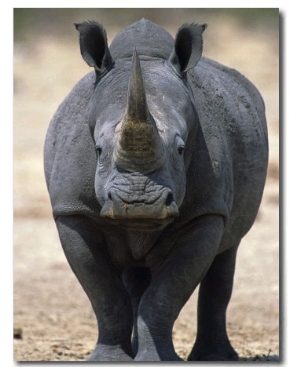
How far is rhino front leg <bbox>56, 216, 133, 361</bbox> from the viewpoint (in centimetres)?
764

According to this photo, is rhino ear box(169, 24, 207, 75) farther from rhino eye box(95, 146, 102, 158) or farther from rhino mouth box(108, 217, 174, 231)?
rhino mouth box(108, 217, 174, 231)

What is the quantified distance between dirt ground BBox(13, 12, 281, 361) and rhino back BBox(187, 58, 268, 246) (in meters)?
1.06

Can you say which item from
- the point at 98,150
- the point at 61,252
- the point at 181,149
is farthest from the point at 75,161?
the point at 61,252

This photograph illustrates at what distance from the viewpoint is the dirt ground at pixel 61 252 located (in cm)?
1032

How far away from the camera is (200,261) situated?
25.0ft

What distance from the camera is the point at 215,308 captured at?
8.84m

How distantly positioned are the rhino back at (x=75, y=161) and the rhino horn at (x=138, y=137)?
776mm

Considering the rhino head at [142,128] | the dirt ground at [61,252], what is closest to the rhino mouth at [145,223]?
the rhino head at [142,128]

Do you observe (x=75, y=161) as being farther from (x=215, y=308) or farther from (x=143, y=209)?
(x=215, y=308)

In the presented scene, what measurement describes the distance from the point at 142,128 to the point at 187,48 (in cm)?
95

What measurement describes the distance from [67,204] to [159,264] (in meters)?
0.61

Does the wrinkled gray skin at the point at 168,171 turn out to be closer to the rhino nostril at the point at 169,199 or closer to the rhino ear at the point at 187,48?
the rhino ear at the point at 187,48

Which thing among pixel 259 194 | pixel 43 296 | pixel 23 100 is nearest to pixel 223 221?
pixel 259 194

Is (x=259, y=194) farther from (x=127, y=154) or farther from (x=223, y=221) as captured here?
(x=127, y=154)
